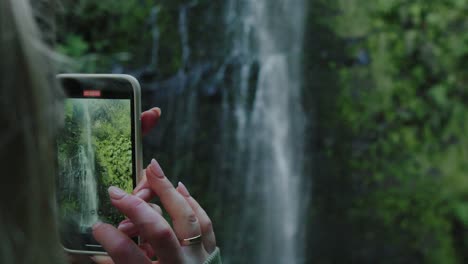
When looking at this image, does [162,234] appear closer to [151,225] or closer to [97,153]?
[151,225]

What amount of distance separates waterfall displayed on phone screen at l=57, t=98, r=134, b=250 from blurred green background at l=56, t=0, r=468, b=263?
4.18ft

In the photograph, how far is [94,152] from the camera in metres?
0.57

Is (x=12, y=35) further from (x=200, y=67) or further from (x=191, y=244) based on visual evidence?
(x=200, y=67)

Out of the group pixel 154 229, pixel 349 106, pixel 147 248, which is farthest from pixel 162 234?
pixel 349 106

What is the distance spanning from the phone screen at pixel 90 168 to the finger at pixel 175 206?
85 mm

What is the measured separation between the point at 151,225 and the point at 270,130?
161 cm

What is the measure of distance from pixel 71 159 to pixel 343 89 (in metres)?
1.51

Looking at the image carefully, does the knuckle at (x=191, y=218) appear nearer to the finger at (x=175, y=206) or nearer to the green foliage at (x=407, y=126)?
the finger at (x=175, y=206)

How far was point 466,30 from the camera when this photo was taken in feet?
6.20

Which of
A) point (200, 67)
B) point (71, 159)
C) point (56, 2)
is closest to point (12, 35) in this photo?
point (56, 2)

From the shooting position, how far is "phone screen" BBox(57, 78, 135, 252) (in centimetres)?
56

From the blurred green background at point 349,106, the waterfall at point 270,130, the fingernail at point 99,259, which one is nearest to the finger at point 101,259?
the fingernail at point 99,259

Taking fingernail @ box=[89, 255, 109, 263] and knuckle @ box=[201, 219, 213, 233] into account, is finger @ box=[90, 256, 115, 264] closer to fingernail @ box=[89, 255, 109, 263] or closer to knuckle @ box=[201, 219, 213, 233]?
fingernail @ box=[89, 255, 109, 263]

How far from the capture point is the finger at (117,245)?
18.1 inches
